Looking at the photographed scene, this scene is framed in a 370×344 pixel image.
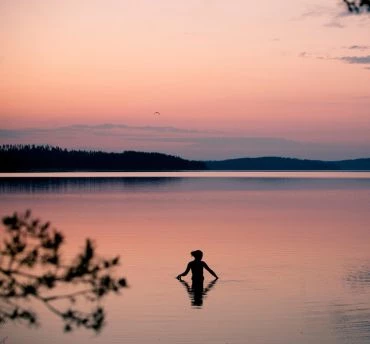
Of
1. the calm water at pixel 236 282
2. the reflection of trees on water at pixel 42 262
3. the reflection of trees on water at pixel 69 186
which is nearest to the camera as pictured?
the reflection of trees on water at pixel 42 262

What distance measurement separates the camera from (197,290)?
22141mm

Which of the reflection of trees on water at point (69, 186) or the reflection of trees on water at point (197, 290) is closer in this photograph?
the reflection of trees on water at point (197, 290)

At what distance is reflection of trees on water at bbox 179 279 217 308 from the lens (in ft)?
68.3

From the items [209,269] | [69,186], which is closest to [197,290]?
[209,269]

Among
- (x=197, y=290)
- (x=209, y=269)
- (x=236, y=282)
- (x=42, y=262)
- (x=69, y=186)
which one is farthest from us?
(x=69, y=186)

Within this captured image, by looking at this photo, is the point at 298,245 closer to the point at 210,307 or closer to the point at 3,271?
the point at 210,307

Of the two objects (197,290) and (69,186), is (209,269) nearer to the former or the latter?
(197,290)

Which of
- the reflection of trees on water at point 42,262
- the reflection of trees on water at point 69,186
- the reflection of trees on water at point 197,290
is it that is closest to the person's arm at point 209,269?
the reflection of trees on water at point 197,290

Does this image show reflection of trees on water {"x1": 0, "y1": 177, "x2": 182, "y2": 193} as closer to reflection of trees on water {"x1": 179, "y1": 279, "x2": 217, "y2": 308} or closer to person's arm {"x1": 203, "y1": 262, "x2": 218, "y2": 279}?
person's arm {"x1": 203, "y1": 262, "x2": 218, "y2": 279}

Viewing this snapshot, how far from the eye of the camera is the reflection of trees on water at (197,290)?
68.3ft

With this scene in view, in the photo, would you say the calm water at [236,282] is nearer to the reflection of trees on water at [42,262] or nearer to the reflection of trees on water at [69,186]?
the reflection of trees on water at [42,262]

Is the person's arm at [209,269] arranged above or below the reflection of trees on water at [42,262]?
below

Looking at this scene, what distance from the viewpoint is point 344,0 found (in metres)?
7.42

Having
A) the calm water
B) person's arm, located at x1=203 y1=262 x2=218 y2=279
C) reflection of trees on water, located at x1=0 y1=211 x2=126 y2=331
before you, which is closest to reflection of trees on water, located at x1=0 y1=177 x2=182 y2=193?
the calm water
